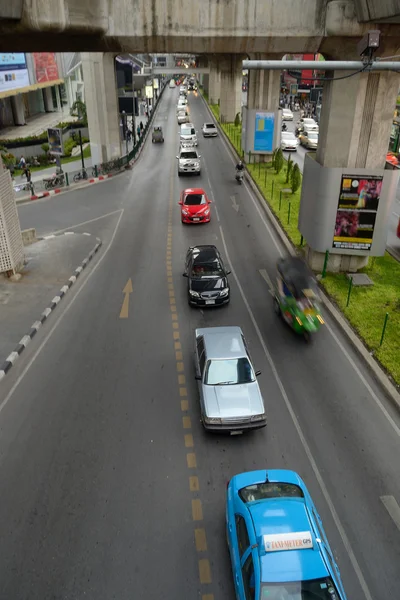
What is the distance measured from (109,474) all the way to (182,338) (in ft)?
18.3

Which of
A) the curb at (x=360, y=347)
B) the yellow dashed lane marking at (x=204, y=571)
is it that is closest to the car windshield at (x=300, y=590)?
the yellow dashed lane marking at (x=204, y=571)

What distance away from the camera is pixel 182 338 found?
14195mm

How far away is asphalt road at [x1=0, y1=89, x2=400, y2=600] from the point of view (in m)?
7.63

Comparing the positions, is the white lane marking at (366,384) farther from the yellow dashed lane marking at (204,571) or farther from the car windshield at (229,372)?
the yellow dashed lane marking at (204,571)

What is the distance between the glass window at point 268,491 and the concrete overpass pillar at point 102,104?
3740cm

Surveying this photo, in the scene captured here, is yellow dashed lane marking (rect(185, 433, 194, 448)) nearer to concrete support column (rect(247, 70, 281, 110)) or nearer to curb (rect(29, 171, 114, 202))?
curb (rect(29, 171, 114, 202))

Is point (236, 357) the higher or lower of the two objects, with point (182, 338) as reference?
higher

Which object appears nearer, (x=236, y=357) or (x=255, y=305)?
(x=236, y=357)

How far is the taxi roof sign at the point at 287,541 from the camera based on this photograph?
21.2ft

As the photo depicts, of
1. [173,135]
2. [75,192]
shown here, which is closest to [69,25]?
[75,192]

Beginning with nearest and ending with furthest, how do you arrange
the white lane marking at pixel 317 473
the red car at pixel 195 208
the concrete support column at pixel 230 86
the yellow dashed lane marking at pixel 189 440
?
the white lane marking at pixel 317 473 → the yellow dashed lane marking at pixel 189 440 → the red car at pixel 195 208 → the concrete support column at pixel 230 86

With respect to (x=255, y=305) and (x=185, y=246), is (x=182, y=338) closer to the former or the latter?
(x=255, y=305)

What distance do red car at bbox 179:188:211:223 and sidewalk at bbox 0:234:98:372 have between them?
5177mm

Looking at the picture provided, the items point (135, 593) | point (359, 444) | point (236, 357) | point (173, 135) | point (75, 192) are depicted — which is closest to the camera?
point (135, 593)
